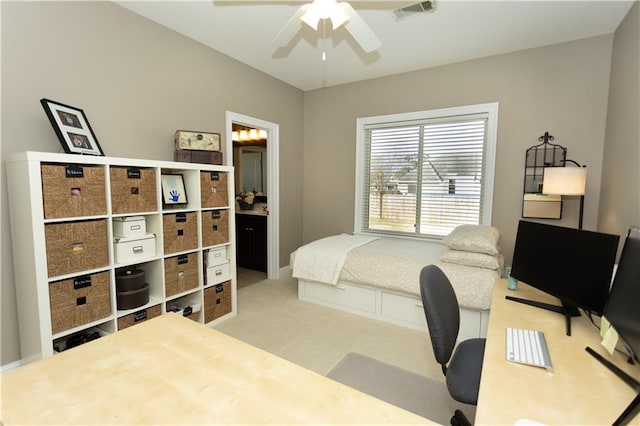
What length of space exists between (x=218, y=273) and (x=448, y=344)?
2.24 meters

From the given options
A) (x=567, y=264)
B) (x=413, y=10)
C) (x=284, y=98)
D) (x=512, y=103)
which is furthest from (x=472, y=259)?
(x=284, y=98)

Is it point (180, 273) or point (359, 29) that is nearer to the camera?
point (359, 29)

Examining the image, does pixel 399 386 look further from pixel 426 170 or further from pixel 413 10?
pixel 413 10

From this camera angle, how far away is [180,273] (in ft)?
8.77

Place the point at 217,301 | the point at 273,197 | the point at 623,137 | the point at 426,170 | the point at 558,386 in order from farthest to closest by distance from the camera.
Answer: the point at 273,197
the point at 426,170
the point at 217,301
the point at 623,137
the point at 558,386

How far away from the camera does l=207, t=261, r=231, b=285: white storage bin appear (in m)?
2.96

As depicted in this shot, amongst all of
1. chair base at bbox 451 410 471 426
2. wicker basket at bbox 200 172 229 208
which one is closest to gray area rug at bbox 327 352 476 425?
chair base at bbox 451 410 471 426

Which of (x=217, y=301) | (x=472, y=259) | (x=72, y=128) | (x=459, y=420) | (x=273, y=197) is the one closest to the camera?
(x=459, y=420)

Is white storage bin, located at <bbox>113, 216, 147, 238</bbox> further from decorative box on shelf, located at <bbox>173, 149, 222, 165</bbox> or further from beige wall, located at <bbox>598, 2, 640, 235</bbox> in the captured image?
beige wall, located at <bbox>598, 2, 640, 235</bbox>

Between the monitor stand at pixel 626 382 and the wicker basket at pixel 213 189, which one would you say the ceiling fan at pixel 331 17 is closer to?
the wicker basket at pixel 213 189

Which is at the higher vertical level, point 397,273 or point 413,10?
point 413,10

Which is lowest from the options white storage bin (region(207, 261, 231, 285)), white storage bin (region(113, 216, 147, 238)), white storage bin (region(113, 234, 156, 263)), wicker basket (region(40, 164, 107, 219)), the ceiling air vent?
white storage bin (region(207, 261, 231, 285))

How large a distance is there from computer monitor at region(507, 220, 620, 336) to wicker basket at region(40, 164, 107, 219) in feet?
9.07

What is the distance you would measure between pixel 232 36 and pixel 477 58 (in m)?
2.72
